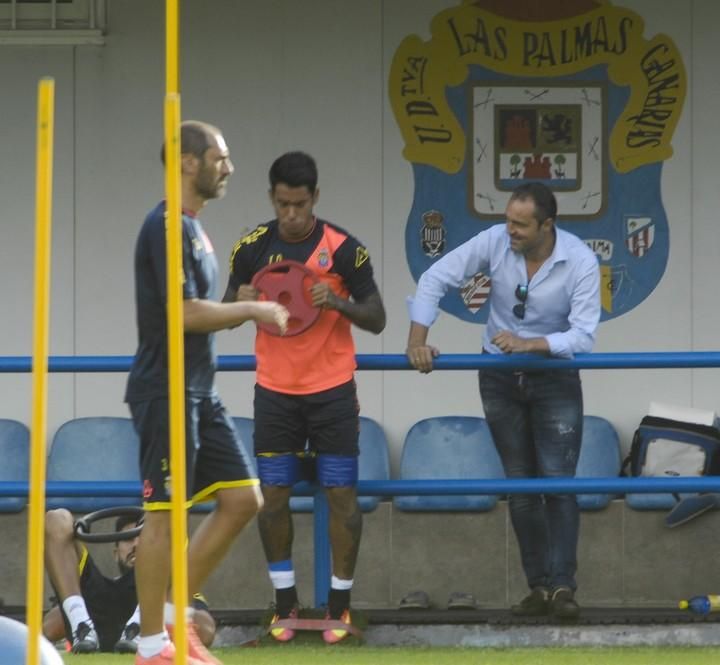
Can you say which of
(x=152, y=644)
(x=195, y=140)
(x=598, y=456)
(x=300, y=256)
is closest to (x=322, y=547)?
(x=300, y=256)

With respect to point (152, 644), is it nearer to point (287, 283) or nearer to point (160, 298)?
point (160, 298)

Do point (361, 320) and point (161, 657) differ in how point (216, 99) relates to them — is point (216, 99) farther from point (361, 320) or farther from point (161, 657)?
point (161, 657)

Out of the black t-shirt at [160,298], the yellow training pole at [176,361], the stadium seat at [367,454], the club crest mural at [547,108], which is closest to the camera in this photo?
the yellow training pole at [176,361]

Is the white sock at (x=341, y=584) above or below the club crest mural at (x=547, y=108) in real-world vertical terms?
below

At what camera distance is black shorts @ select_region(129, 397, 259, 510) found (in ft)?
17.2

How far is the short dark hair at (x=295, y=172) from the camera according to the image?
6.31 m

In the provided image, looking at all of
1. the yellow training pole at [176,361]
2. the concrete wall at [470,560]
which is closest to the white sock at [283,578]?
the concrete wall at [470,560]

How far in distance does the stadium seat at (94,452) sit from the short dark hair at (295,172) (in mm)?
2376

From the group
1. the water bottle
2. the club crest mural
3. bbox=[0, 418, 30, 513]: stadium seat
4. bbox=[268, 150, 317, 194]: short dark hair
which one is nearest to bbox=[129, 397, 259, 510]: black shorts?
bbox=[268, 150, 317, 194]: short dark hair

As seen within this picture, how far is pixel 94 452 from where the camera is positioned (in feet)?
27.6

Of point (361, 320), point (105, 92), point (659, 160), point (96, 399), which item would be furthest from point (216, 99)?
point (361, 320)

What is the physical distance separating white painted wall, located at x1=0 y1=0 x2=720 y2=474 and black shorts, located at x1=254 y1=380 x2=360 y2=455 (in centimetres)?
207

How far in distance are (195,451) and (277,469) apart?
3.70 ft

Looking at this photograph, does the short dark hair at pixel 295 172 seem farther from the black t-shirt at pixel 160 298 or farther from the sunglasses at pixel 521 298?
the black t-shirt at pixel 160 298
